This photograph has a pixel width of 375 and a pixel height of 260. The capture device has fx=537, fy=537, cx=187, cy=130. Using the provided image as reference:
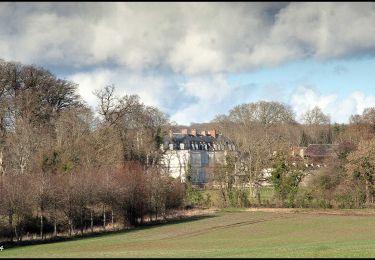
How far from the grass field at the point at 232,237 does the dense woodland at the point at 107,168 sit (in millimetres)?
3655

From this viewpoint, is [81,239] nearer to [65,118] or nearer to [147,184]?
[147,184]

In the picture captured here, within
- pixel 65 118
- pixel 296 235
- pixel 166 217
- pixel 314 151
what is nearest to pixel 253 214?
pixel 166 217

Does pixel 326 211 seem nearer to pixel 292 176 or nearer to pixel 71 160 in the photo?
pixel 292 176

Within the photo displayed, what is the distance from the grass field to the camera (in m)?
24.7

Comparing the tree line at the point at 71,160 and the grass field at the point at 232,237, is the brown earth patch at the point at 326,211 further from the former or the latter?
the tree line at the point at 71,160

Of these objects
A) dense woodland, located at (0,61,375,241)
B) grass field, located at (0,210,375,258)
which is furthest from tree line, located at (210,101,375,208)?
grass field, located at (0,210,375,258)

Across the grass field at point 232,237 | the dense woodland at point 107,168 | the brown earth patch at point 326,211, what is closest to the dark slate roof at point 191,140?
the dense woodland at point 107,168

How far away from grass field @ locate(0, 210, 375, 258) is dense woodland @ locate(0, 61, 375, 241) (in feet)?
12.0

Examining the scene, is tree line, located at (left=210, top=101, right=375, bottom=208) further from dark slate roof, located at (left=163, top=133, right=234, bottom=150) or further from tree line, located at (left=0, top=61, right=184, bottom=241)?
dark slate roof, located at (left=163, top=133, right=234, bottom=150)

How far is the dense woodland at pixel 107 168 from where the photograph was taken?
35.2 metres

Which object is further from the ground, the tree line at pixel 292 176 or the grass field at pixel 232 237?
the tree line at pixel 292 176

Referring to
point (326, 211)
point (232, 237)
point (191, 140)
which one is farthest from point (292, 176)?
point (191, 140)

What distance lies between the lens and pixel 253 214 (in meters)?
51.1

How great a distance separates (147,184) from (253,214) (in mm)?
11682
